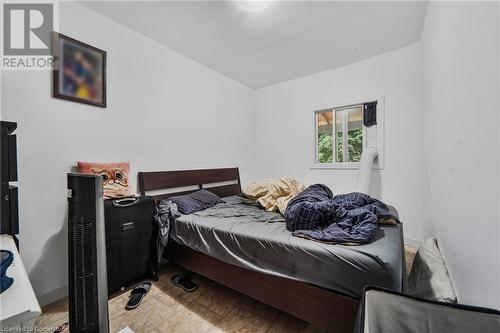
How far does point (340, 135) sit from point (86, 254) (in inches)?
132

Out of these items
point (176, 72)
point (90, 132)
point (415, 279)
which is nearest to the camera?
point (415, 279)

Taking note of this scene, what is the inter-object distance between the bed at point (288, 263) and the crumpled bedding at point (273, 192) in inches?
10.9

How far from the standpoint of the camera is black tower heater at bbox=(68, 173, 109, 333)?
120cm

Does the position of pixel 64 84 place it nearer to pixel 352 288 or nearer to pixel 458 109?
pixel 352 288

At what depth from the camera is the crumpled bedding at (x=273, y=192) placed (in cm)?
227

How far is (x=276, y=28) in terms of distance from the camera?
2258mm

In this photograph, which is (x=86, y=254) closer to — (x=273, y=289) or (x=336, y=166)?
(x=273, y=289)

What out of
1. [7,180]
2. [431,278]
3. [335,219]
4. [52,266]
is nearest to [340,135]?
[335,219]

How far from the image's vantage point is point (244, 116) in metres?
3.95

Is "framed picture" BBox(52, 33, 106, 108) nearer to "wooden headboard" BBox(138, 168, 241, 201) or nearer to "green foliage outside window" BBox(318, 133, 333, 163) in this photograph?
"wooden headboard" BBox(138, 168, 241, 201)

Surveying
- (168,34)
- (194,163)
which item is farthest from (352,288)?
(168,34)

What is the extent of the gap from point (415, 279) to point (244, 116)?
10.6ft

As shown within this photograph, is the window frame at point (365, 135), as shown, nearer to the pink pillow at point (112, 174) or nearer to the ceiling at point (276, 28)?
the ceiling at point (276, 28)

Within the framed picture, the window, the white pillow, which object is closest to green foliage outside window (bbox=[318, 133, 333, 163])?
the window
